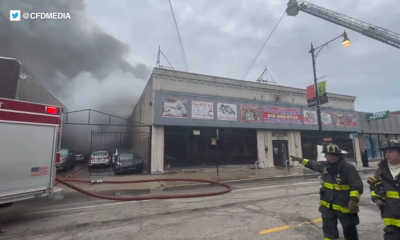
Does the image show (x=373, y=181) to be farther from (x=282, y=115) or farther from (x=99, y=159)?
(x=99, y=159)

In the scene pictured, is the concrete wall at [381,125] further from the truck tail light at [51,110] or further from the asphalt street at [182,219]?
the truck tail light at [51,110]

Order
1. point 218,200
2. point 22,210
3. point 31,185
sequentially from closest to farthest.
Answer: point 31,185, point 22,210, point 218,200

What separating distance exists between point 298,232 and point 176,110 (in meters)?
11.7

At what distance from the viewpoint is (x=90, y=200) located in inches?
318

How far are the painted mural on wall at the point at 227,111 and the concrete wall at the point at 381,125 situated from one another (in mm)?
15831

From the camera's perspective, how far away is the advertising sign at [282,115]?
Answer: 60.6 feet

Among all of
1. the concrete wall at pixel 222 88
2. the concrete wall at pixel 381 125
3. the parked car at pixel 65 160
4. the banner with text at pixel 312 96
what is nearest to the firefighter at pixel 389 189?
the banner with text at pixel 312 96

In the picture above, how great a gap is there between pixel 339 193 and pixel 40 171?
639 cm

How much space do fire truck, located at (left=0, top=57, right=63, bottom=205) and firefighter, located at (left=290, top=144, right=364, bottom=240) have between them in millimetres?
6157

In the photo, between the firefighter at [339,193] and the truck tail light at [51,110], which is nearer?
the firefighter at [339,193]

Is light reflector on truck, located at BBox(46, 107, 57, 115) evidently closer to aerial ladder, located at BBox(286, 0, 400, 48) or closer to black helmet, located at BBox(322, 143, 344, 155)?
black helmet, located at BBox(322, 143, 344, 155)

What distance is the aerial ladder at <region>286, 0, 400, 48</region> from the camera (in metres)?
28.2

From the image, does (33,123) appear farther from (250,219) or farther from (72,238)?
(250,219)

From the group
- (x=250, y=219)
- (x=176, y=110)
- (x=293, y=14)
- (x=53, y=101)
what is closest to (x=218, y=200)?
(x=250, y=219)
